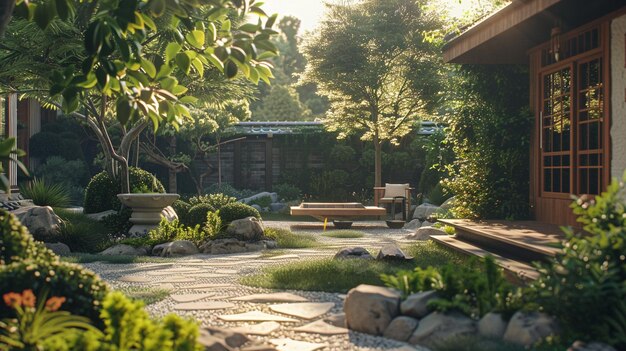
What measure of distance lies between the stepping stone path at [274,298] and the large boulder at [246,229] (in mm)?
5022

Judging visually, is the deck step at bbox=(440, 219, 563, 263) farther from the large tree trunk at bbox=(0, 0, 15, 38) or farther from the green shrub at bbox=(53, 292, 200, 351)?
the large tree trunk at bbox=(0, 0, 15, 38)

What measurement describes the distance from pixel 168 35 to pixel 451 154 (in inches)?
358

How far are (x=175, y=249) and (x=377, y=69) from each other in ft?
39.3

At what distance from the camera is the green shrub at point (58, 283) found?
11.6ft

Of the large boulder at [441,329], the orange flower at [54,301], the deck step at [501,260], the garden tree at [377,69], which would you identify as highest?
the garden tree at [377,69]

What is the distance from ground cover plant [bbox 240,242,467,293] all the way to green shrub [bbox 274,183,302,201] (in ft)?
44.6

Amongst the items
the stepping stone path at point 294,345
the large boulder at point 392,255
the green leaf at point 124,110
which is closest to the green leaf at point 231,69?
the green leaf at point 124,110

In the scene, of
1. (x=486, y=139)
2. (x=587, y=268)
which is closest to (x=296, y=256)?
(x=486, y=139)

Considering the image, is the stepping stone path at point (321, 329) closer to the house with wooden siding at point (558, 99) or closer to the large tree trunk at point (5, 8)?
the house with wooden siding at point (558, 99)

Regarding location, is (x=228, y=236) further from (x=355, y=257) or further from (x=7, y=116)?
(x=7, y=116)

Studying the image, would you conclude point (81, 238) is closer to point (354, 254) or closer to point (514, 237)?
point (354, 254)

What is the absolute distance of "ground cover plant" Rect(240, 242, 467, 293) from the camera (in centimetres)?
635

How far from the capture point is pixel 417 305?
467cm

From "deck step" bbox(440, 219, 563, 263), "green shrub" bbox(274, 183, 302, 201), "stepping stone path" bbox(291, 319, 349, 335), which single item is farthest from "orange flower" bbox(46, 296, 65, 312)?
"green shrub" bbox(274, 183, 302, 201)
